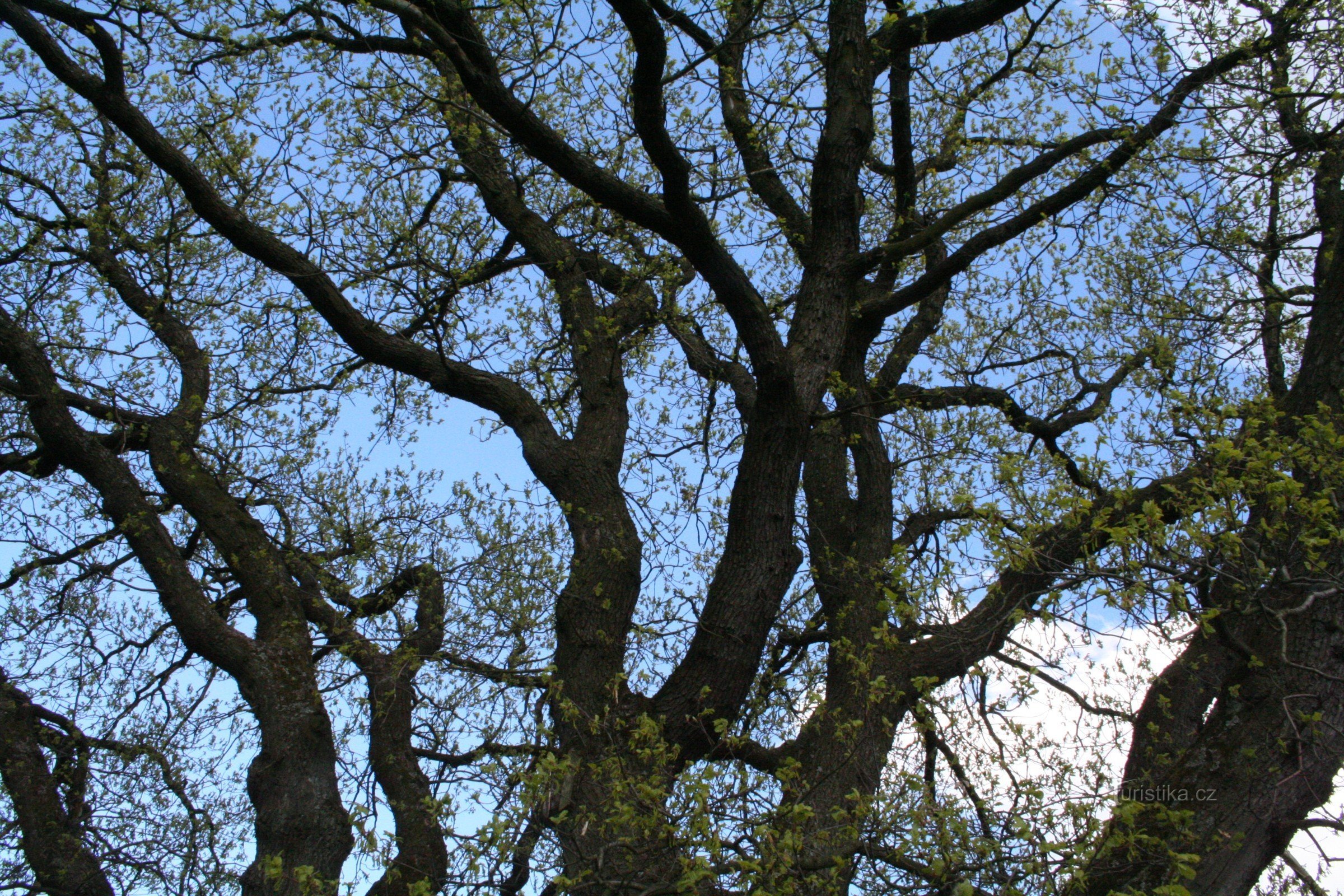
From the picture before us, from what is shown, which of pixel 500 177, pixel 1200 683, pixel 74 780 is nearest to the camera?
pixel 1200 683

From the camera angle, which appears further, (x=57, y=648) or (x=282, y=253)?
(x=57, y=648)

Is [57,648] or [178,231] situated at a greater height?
[178,231]

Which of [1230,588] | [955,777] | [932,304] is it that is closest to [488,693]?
[955,777]

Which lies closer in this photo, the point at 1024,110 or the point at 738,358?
the point at 738,358

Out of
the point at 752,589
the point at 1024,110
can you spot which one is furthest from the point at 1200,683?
the point at 1024,110

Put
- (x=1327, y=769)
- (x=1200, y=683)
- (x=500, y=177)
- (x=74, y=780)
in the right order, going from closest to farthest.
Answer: (x=1327, y=769) → (x=1200, y=683) → (x=74, y=780) → (x=500, y=177)

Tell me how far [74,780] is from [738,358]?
5986mm

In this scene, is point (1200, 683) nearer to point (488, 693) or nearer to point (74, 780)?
point (488, 693)

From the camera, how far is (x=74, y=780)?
23.0 ft

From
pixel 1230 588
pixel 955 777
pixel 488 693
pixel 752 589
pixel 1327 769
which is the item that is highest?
pixel 488 693

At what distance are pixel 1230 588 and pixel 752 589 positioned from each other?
8.66 ft

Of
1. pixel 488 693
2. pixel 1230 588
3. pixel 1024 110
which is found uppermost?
pixel 1024 110

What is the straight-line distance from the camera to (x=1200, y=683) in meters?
5.27

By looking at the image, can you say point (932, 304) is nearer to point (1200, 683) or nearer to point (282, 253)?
point (1200, 683)
